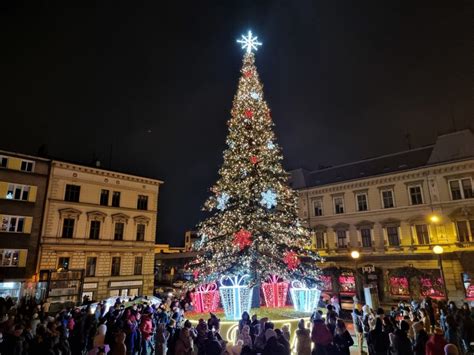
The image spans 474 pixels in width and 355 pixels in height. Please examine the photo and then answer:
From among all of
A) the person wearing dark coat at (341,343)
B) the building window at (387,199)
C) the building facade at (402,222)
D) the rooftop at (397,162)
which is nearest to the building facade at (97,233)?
the building facade at (402,222)

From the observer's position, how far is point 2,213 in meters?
27.3

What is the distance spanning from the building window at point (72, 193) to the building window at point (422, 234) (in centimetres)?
3379

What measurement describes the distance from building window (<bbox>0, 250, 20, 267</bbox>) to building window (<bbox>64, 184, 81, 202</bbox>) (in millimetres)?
6355

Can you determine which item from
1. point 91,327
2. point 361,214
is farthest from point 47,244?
point 361,214

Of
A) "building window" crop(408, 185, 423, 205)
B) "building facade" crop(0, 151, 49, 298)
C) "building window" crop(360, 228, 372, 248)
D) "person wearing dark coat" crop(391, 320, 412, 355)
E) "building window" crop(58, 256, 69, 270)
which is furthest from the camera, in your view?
"building window" crop(360, 228, 372, 248)

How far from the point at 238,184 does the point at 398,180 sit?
75.1 ft

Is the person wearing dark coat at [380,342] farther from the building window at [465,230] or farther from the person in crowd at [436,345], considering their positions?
the building window at [465,230]

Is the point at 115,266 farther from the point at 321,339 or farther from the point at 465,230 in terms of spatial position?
the point at 465,230

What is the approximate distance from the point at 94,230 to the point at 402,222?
3133 centimetres

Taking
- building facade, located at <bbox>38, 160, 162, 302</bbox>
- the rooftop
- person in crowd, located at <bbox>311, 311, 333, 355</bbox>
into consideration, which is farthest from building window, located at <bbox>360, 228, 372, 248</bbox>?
person in crowd, located at <bbox>311, 311, 333, 355</bbox>

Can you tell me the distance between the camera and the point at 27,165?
29422mm

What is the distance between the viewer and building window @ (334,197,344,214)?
36438 mm

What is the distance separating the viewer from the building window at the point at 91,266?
3135cm

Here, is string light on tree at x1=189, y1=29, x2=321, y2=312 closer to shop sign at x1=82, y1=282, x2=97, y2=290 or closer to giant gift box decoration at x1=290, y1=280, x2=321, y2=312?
giant gift box decoration at x1=290, y1=280, x2=321, y2=312
